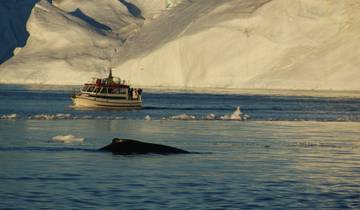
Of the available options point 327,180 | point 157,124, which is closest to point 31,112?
point 157,124

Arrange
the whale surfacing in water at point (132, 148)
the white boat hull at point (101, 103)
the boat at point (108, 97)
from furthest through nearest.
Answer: the boat at point (108, 97), the white boat hull at point (101, 103), the whale surfacing in water at point (132, 148)

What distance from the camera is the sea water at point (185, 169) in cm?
2894

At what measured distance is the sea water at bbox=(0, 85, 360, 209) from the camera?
2894 centimetres

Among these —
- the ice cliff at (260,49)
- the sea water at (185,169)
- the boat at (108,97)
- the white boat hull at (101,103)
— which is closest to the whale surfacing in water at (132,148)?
the sea water at (185,169)

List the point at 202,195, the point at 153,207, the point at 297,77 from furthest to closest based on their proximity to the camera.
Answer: the point at 297,77 → the point at 202,195 → the point at 153,207

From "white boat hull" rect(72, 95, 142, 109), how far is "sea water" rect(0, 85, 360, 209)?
102 feet

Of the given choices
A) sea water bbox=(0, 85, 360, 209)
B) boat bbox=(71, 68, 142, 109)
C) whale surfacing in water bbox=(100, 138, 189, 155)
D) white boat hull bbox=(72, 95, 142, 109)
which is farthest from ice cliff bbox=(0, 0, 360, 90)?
whale surfacing in water bbox=(100, 138, 189, 155)

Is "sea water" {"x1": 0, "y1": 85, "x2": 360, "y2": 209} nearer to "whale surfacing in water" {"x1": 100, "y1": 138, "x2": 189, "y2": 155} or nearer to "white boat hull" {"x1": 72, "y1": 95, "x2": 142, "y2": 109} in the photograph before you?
"whale surfacing in water" {"x1": 100, "y1": 138, "x2": 189, "y2": 155}

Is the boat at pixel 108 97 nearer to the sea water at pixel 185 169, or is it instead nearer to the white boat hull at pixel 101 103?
the white boat hull at pixel 101 103

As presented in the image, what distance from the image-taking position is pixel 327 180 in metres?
33.9

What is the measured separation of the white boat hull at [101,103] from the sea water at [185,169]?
1221 inches

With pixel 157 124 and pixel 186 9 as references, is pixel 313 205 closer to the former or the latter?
pixel 157 124

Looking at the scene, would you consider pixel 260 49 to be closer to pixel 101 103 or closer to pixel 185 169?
pixel 101 103

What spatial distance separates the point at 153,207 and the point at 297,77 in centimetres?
12978
